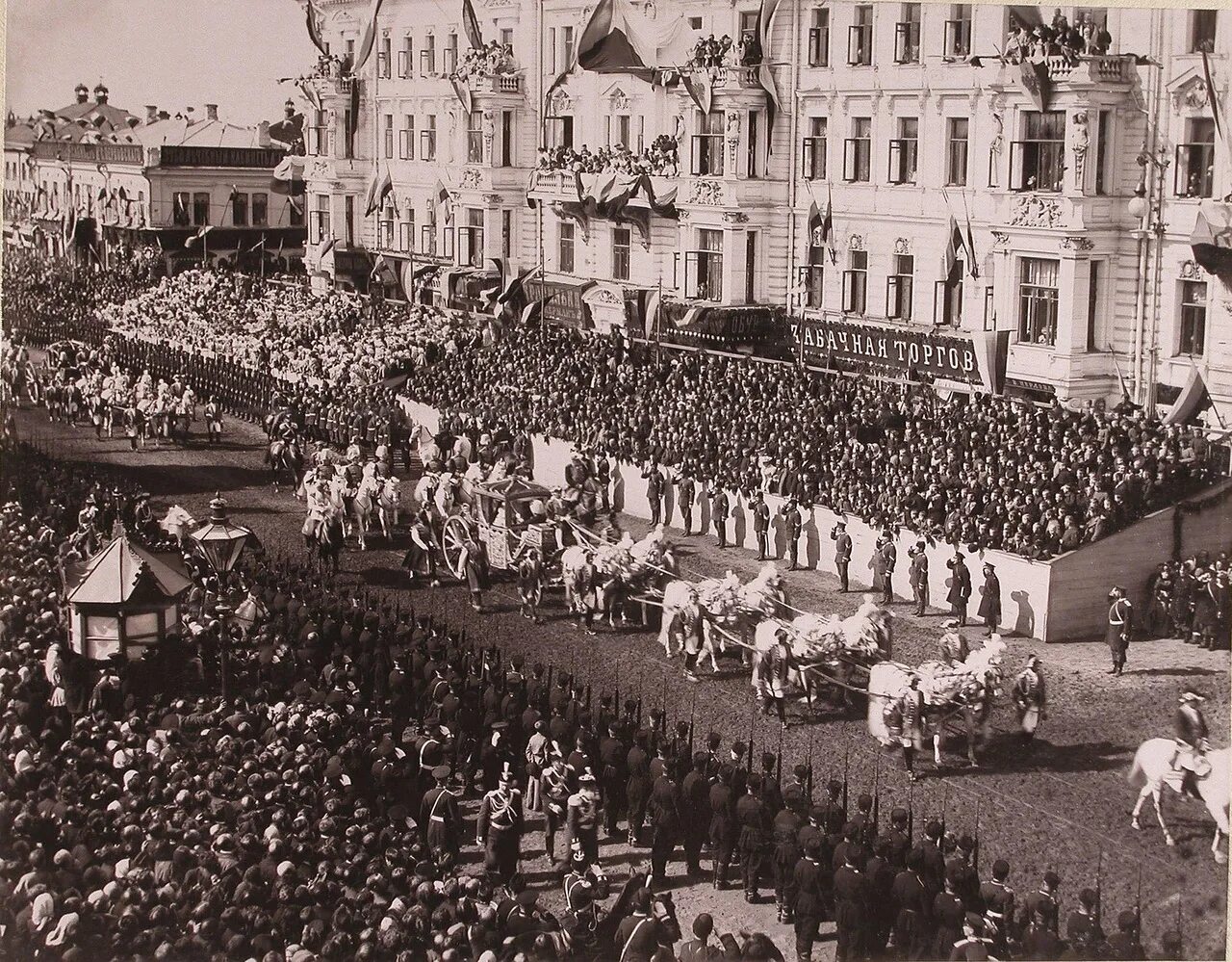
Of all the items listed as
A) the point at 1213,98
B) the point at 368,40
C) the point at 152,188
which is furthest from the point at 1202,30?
the point at 152,188

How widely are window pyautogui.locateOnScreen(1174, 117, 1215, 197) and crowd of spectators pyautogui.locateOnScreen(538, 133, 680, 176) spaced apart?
9776 mm

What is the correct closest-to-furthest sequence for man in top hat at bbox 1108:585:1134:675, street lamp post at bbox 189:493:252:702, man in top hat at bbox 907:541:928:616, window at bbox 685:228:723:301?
1. street lamp post at bbox 189:493:252:702
2. man in top hat at bbox 1108:585:1134:675
3. man in top hat at bbox 907:541:928:616
4. window at bbox 685:228:723:301

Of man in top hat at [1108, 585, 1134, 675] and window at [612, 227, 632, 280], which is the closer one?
man in top hat at [1108, 585, 1134, 675]

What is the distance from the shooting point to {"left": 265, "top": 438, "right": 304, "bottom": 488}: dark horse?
2764 cm

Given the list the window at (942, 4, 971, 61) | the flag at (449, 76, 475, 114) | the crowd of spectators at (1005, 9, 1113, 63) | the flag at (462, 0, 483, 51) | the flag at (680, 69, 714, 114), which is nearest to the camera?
the crowd of spectators at (1005, 9, 1113, 63)

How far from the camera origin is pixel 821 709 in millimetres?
20906

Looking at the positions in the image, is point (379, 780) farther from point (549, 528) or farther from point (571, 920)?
point (549, 528)

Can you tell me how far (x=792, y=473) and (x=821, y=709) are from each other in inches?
252

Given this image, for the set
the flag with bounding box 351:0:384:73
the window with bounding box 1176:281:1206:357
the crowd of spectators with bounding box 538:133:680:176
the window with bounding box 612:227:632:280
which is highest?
the flag with bounding box 351:0:384:73

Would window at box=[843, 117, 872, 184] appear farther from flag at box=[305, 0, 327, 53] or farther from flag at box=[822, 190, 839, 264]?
flag at box=[305, 0, 327, 53]

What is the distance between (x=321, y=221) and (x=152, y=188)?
3.19m

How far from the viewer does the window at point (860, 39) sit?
1179 inches

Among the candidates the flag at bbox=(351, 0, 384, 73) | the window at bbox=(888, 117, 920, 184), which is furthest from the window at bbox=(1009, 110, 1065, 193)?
the flag at bbox=(351, 0, 384, 73)

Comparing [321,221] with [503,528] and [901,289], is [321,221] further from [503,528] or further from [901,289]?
[901,289]
